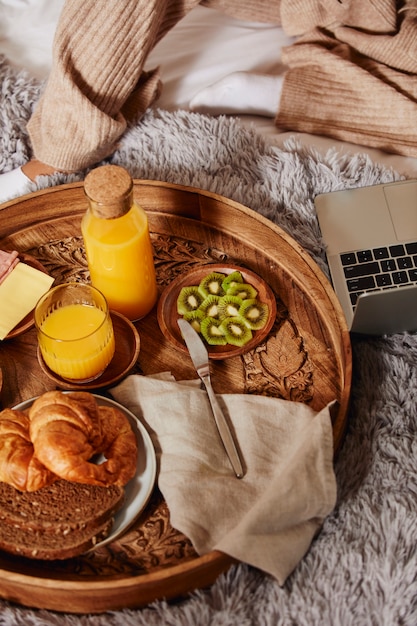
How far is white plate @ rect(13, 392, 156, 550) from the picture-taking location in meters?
0.86

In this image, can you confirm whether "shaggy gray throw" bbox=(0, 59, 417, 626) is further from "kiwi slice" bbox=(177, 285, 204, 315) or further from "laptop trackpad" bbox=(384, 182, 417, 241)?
"kiwi slice" bbox=(177, 285, 204, 315)

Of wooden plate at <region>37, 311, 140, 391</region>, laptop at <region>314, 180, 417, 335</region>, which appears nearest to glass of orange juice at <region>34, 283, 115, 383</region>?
wooden plate at <region>37, 311, 140, 391</region>

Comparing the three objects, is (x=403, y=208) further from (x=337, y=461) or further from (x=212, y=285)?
(x=337, y=461)

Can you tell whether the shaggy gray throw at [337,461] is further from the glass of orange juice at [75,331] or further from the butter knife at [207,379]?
the glass of orange juice at [75,331]

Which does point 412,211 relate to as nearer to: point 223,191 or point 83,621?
point 223,191

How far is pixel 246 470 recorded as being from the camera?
2.98ft

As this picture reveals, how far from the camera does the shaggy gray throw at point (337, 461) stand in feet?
→ 2.73

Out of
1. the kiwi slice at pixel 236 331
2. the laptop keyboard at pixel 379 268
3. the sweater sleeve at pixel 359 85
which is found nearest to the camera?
the kiwi slice at pixel 236 331

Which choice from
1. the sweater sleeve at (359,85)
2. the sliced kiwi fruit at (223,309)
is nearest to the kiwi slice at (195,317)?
the sliced kiwi fruit at (223,309)

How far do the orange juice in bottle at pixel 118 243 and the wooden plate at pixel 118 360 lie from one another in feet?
0.09

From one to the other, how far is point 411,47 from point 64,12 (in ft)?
2.22

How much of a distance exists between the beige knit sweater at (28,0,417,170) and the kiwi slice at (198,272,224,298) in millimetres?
389

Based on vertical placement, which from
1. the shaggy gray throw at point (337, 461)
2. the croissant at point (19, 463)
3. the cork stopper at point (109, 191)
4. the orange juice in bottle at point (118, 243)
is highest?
the cork stopper at point (109, 191)

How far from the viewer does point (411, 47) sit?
1439 mm
